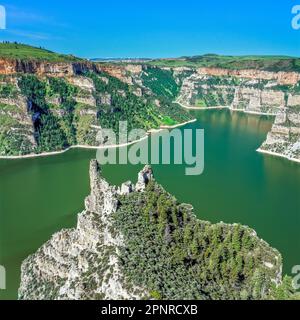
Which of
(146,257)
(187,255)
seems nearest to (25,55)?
(187,255)

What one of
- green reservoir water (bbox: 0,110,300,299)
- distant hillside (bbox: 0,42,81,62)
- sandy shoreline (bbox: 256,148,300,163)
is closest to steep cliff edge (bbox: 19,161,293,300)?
green reservoir water (bbox: 0,110,300,299)

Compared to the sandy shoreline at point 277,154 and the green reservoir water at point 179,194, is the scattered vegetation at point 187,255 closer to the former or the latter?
the green reservoir water at point 179,194

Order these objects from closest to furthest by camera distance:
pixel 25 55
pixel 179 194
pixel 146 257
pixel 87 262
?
pixel 146 257 < pixel 87 262 < pixel 179 194 < pixel 25 55

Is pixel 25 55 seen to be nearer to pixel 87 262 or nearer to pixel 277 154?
pixel 277 154

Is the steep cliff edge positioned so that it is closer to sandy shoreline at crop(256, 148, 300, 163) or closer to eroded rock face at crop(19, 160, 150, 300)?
eroded rock face at crop(19, 160, 150, 300)
